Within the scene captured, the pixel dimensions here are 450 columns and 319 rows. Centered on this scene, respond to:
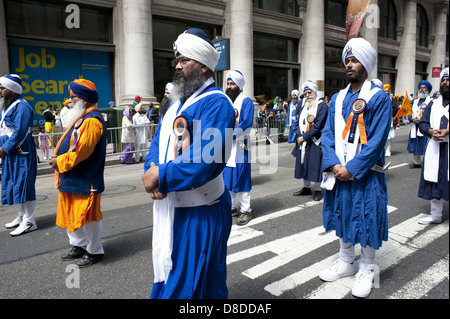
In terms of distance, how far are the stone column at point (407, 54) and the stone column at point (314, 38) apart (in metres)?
12.5

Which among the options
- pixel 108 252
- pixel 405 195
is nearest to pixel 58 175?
pixel 108 252

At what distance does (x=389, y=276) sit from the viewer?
143 inches

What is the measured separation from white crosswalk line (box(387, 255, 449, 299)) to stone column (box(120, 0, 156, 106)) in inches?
543

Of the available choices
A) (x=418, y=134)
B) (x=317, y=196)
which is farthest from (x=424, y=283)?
(x=418, y=134)

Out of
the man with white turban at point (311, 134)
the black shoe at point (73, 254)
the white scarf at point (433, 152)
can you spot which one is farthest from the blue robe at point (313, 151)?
the black shoe at point (73, 254)

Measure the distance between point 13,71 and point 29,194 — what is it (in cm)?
1172

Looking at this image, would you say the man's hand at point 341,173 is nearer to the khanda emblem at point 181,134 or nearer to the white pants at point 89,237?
the khanda emblem at point 181,134

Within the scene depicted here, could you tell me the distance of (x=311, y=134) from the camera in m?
6.54

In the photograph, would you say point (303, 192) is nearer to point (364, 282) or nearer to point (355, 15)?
point (364, 282)

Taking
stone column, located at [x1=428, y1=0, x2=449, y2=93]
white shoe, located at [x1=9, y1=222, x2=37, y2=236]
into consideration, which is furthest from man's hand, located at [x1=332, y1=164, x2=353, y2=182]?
stone column, located at [x1=428, y1=0, x2=449, y2=93]

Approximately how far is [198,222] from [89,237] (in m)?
2.37

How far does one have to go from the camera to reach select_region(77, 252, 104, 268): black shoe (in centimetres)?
405

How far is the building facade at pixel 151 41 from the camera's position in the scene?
49.4 feet

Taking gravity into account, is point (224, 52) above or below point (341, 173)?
above
